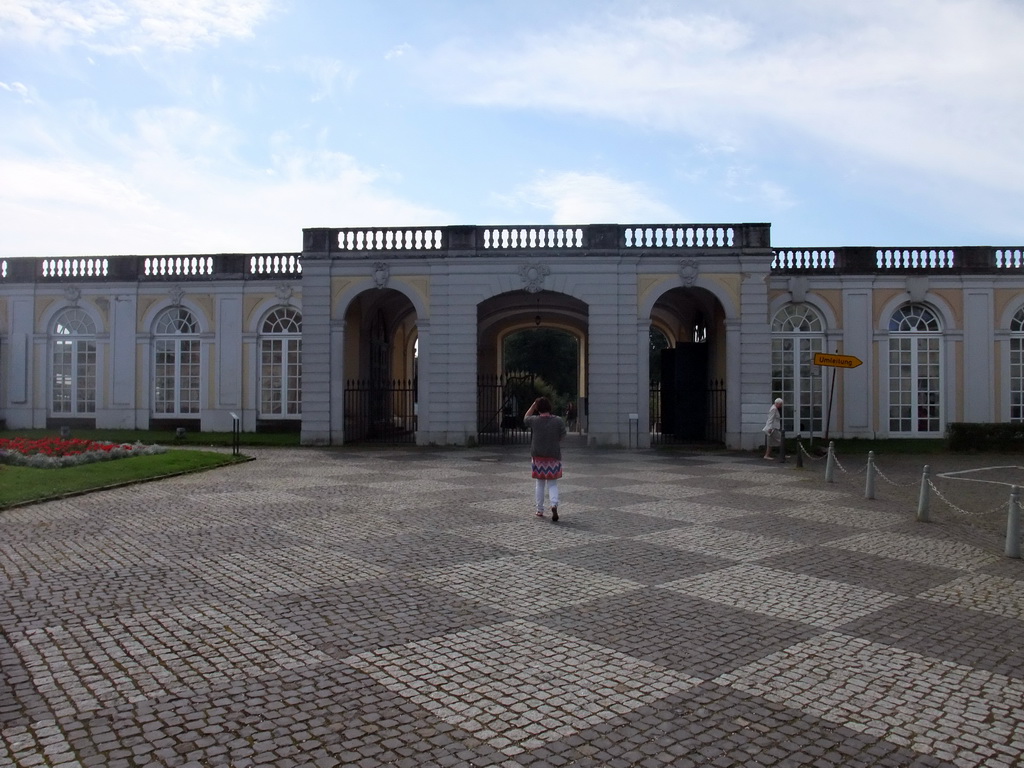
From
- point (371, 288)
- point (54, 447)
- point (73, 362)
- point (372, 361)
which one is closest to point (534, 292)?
point (371, 288)

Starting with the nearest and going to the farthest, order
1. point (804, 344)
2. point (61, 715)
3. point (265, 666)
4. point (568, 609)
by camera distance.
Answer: point (61, 715), point (265, 666), point (568, 609), point (804, 344)

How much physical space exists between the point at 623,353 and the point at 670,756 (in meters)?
19.1

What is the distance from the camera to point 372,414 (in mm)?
26219

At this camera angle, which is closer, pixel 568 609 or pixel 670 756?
pixel 670 756

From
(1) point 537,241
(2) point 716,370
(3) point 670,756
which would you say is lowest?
(3) point 670,756

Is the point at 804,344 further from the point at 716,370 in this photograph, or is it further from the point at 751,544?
the point at 751,544

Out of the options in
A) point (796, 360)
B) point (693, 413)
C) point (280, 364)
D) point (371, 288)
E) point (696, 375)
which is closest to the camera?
point (371, 288)

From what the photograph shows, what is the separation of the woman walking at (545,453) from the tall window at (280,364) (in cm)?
1818

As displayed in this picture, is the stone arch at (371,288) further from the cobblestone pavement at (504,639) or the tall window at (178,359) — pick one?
the cobblestone pavement at (504,639)

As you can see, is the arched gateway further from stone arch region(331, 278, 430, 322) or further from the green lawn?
the green lawn

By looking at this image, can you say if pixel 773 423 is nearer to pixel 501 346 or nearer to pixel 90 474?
pixel 90 474

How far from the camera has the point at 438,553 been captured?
806 cm

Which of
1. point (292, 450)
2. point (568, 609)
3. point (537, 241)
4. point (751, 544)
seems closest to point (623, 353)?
point (537, 241)

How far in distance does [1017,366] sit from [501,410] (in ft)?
49.7
